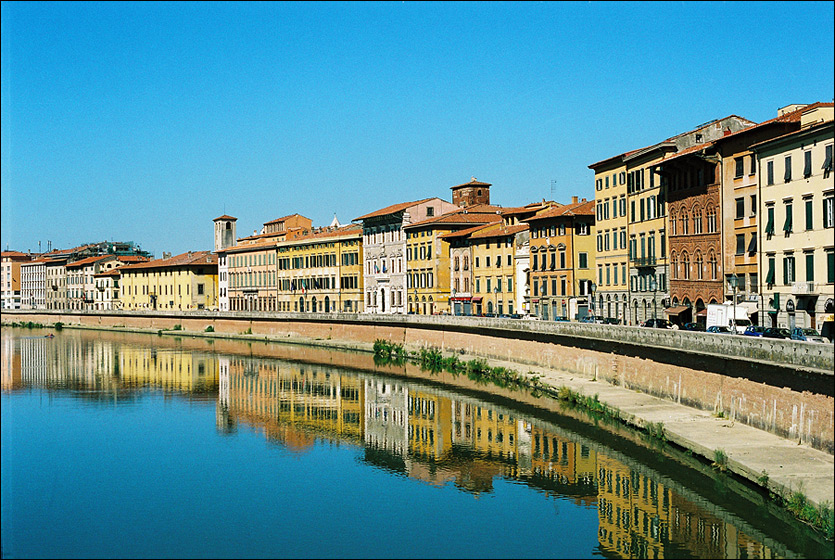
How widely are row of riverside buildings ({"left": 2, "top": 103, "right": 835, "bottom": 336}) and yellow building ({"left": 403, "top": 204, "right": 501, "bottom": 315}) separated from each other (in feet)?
0.49

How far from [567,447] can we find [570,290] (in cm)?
3247

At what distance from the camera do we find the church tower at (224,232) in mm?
128625

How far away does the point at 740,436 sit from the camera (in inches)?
1180

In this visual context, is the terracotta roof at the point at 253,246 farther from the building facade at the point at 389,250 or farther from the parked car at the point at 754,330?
the parked car at the point at 754,330

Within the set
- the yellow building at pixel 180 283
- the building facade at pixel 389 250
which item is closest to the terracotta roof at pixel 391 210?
the building facade at pixel 389 250

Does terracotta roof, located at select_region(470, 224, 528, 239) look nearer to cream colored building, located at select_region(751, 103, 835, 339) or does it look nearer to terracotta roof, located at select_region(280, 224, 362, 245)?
terracotta roof, located at select_region(280, 224, 362, 245)

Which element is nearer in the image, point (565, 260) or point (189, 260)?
point (565, 260)

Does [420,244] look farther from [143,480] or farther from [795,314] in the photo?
[143,480]

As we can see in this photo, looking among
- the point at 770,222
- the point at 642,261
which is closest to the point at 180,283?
the point at 642,261

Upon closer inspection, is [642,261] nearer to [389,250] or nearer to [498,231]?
[498,231]

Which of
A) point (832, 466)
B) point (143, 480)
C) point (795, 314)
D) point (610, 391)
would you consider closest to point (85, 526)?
point (143, 480)

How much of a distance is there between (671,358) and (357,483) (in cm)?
1402

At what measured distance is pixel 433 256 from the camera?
85.3m

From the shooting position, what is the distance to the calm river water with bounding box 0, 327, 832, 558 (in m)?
24.2
